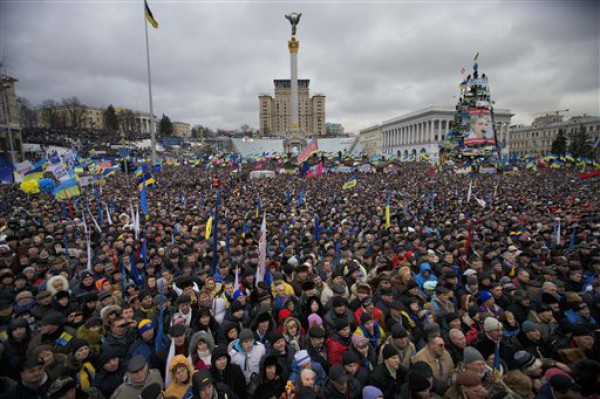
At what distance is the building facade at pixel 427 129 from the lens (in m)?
77.9

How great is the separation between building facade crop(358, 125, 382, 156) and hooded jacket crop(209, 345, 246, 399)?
11154 centimetres

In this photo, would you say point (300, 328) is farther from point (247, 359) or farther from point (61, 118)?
point (61, 118)

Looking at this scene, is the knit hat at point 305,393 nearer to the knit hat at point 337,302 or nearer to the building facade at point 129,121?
the knit hat at point 337,302

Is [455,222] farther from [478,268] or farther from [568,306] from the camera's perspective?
[568,306]

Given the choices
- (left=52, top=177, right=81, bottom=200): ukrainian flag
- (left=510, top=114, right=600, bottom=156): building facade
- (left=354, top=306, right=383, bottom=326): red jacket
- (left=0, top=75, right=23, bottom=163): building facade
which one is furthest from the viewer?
(left=510, top=114, right=600, bottom=156): building facade

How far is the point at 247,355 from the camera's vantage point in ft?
11.0

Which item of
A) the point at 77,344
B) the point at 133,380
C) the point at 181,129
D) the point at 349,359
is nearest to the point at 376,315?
the point at 349,359

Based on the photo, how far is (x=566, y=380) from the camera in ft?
8.35

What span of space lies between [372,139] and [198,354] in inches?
4767

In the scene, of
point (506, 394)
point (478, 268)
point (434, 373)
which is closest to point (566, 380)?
point (506, 394)

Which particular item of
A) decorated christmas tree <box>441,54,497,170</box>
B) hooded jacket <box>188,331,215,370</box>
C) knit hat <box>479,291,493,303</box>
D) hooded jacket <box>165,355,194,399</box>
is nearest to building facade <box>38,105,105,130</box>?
decorated christmas tree <box>441,54,497,170</box>

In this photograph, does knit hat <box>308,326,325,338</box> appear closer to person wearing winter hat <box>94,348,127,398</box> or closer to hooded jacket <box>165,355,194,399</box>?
hooded jacket <box>165,355,194,399</box>

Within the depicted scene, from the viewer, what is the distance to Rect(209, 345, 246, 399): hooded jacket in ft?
10.3

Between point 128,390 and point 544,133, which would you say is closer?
point 128,390
